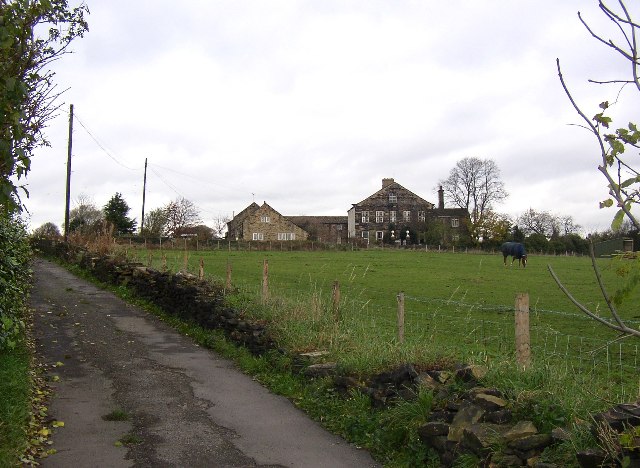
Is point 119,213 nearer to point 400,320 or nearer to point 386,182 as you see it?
point 386,182

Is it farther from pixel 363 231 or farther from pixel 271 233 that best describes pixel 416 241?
pixel 271 233

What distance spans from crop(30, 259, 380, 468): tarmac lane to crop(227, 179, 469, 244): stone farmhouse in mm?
69408

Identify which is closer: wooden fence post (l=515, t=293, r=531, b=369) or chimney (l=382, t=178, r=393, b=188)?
wooden fence post (l=515, t=293, r=531, b=369)

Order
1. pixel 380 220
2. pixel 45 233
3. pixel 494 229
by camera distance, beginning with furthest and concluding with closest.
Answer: pixel 380 220 < pixel 494 229 < pixel 45 233

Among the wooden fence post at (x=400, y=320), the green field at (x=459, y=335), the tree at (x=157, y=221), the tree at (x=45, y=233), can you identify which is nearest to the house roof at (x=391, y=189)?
the tree at (x=157, y=221)

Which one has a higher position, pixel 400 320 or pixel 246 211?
pixel 246 211

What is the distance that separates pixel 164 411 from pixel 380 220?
265ft

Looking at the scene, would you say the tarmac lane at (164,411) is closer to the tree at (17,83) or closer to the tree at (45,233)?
the tree at (17,83)

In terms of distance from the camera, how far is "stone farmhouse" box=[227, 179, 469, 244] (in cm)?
8400

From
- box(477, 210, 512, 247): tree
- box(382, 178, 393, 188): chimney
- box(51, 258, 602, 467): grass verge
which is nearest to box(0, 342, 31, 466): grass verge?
box(51, 258, 602, 467): grass verge

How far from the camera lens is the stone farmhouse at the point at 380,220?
84000 millimetres

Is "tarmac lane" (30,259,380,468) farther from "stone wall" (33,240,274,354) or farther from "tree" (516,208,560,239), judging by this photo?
"tree" (516,208,560,239)

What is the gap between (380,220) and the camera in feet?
289

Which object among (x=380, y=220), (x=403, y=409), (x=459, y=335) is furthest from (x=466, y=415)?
(x=380, y=220)
